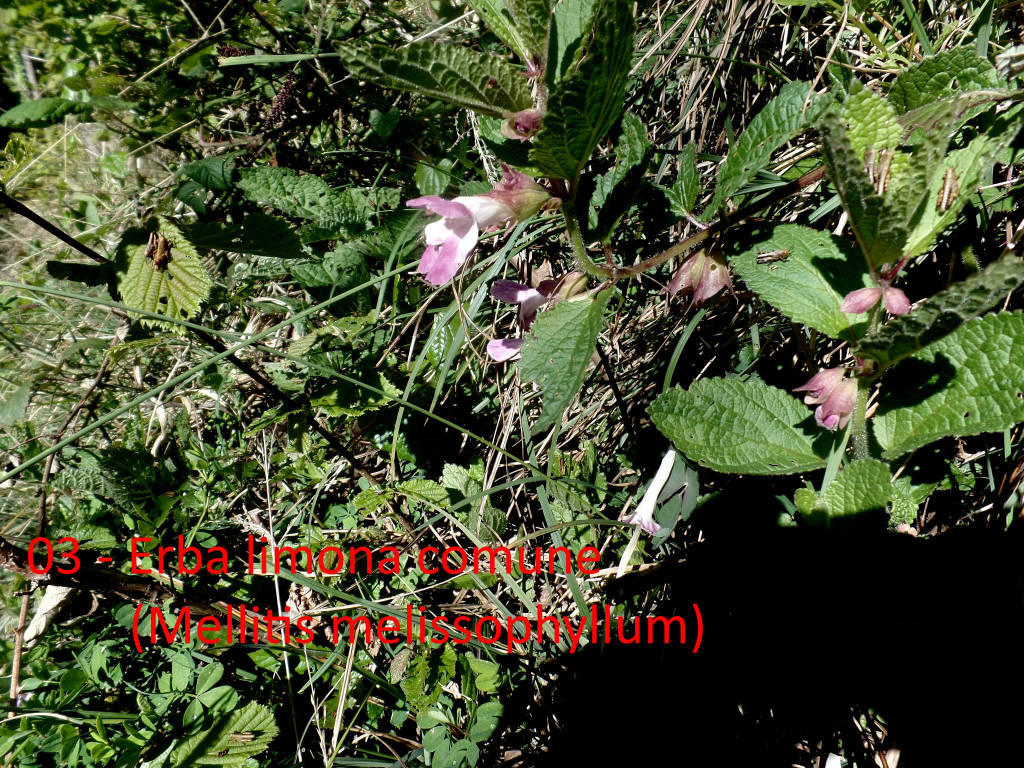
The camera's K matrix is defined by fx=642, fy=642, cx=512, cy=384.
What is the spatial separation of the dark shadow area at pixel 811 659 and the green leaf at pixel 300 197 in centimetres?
141

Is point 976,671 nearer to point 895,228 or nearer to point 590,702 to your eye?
point 590,702

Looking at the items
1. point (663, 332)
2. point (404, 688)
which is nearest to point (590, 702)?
point (404, 688)

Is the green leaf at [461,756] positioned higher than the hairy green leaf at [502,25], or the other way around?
the hairy green leaf at [502,25]

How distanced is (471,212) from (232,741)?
1.56m

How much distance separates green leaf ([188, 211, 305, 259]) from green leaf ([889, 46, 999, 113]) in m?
1.47

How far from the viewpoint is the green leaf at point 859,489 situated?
3.84 feet

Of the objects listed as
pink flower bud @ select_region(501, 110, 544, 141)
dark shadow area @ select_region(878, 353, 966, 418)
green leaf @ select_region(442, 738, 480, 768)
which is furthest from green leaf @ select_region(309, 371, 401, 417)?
dark shadow area @ select_region(878, 353, 966, 418)

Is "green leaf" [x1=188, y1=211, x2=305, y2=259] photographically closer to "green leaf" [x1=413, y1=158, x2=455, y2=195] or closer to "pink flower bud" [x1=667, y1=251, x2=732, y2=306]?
"green leaf" [x1=413, y1=158, x2=455, y2=195]

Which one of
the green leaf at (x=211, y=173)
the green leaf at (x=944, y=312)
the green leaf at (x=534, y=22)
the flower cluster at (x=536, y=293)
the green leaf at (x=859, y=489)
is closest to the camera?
the green leaf at (x=944, y=312)

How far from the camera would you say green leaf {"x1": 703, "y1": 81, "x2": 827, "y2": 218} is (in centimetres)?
122

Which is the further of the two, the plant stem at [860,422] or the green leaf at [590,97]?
the plant stem at [860,422]

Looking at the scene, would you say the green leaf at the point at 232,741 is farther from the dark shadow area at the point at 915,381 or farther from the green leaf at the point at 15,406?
the dark shadow area at the point at 915,381

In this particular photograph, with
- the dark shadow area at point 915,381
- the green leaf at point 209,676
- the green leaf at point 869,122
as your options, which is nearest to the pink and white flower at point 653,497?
the dark shadow area at point 915,381

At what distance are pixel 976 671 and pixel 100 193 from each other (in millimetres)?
3951
